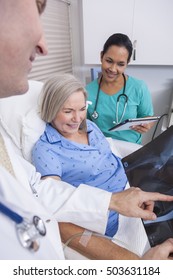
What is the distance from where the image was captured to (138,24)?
1754mm

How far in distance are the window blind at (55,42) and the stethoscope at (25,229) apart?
1453 mm

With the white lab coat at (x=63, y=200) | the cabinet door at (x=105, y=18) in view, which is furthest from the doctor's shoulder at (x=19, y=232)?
the cabinet door at (x=105, y=18)

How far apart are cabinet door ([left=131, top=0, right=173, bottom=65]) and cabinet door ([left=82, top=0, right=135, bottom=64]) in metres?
0.06

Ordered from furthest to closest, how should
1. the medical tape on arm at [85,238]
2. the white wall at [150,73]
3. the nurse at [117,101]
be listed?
1. the white wall at [150,73]
2. the nurse at [117,101]
3. the medical tape on arm at [85,238]

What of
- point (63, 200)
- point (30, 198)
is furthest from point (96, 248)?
point (30, 198)

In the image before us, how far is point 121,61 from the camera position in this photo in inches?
57.9

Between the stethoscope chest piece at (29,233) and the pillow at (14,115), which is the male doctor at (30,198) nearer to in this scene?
the stethoscope chest piece at (29,233)

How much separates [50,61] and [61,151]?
1.19 meters

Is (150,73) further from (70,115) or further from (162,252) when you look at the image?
(162,252)

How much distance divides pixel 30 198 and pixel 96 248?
355 mm

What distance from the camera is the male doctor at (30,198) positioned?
1.43 feet

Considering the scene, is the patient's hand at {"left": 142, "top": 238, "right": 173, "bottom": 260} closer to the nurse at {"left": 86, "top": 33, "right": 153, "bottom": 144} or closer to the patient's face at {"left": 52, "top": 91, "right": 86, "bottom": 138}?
the patient's face at {"left": 52, "top": 91, "right": 86, "bottom": 138}
